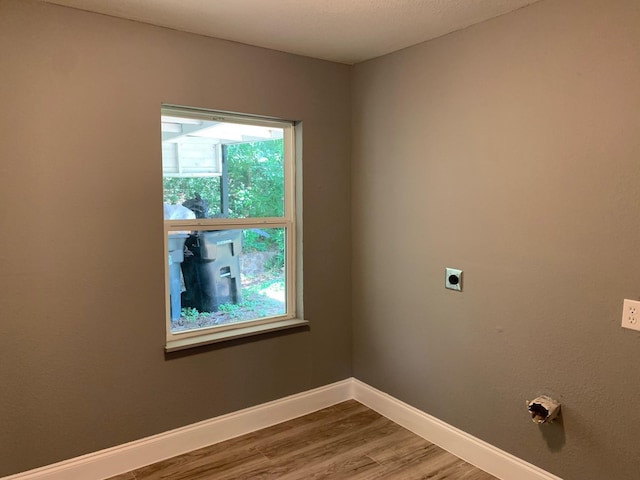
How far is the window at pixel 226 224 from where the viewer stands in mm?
2605

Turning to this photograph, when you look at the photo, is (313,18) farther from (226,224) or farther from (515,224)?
(515,224)

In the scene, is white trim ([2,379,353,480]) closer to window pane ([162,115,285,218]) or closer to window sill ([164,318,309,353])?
window sill ([164,318,309,353])

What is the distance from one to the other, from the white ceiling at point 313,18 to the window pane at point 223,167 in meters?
0.53

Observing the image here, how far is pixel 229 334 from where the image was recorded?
274 centimetres

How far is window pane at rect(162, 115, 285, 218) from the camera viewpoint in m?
2.58

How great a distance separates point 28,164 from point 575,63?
2508mm

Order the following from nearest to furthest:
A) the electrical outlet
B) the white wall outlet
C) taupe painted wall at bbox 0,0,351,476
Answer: the electrical outlet
taupe painted wall at bbox 0,0,351,476
the white wall outlet

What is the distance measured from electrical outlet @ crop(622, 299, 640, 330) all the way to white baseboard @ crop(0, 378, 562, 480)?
833 millimetres

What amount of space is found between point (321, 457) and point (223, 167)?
180cm

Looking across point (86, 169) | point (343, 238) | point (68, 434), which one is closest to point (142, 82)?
point (86, 169)

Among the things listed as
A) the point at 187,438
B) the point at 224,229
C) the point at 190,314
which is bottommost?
the point at 187,438

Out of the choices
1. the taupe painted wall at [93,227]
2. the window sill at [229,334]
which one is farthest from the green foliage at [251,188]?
the window sill at [229,334]

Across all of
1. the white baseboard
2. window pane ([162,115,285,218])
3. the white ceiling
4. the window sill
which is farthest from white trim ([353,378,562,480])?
the white ceiling

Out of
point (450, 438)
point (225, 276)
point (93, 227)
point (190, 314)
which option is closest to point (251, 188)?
point (225, 276)
